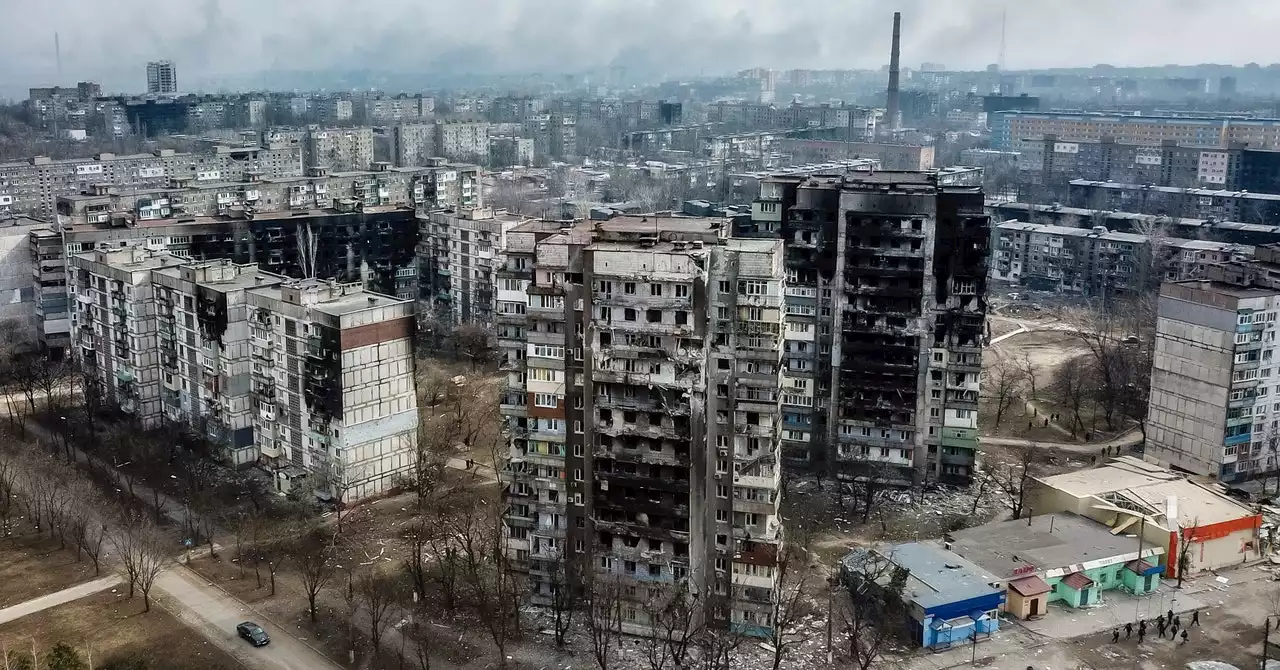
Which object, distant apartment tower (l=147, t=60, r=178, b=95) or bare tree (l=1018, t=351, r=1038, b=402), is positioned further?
distant apartment tower (l=147, t=60, r=178, b=95)

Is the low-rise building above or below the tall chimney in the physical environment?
below

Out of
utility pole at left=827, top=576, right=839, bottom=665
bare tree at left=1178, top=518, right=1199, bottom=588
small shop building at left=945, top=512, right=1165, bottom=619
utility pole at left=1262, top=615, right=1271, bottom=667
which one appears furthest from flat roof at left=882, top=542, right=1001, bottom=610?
utility pole at left=1262, top=615, right=1271, bottom=667

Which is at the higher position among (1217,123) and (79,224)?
(1217,123)

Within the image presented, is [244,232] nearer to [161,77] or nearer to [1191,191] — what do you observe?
[1191,191]

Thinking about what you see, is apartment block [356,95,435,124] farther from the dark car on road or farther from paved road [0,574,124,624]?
the dark car on road

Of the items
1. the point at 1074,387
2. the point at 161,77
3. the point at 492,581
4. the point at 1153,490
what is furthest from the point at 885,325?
the point at 161,77

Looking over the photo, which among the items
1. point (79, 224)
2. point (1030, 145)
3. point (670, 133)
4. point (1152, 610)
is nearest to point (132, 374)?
point (79, 224)

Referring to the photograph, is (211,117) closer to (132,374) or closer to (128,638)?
(132,374)
